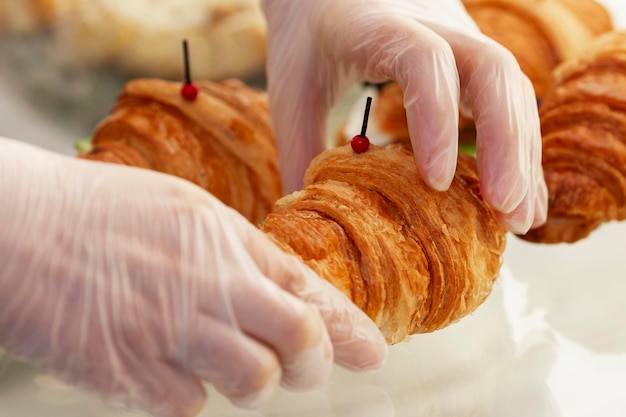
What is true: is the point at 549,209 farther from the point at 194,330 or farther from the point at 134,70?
the point at 134,70

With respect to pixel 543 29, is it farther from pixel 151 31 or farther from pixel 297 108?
pixel 151 31

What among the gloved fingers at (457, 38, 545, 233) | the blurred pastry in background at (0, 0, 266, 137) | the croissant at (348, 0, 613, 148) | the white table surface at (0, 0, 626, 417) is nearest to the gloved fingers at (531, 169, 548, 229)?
the gloved fingers at (457, 38, 545, 233)

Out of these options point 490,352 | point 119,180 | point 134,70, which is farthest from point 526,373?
point 134,70

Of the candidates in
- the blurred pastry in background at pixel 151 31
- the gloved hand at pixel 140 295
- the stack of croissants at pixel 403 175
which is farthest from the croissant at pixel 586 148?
the blurred pastry in background at pixel 151 31

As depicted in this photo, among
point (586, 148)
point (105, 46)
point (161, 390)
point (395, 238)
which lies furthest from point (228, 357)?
point (105, 46)

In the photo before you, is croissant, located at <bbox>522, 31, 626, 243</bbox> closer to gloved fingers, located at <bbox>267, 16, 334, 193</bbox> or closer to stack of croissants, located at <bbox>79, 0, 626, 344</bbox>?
stack of croissants, located at <bbox>79, 0, 626, 344</bbox>
